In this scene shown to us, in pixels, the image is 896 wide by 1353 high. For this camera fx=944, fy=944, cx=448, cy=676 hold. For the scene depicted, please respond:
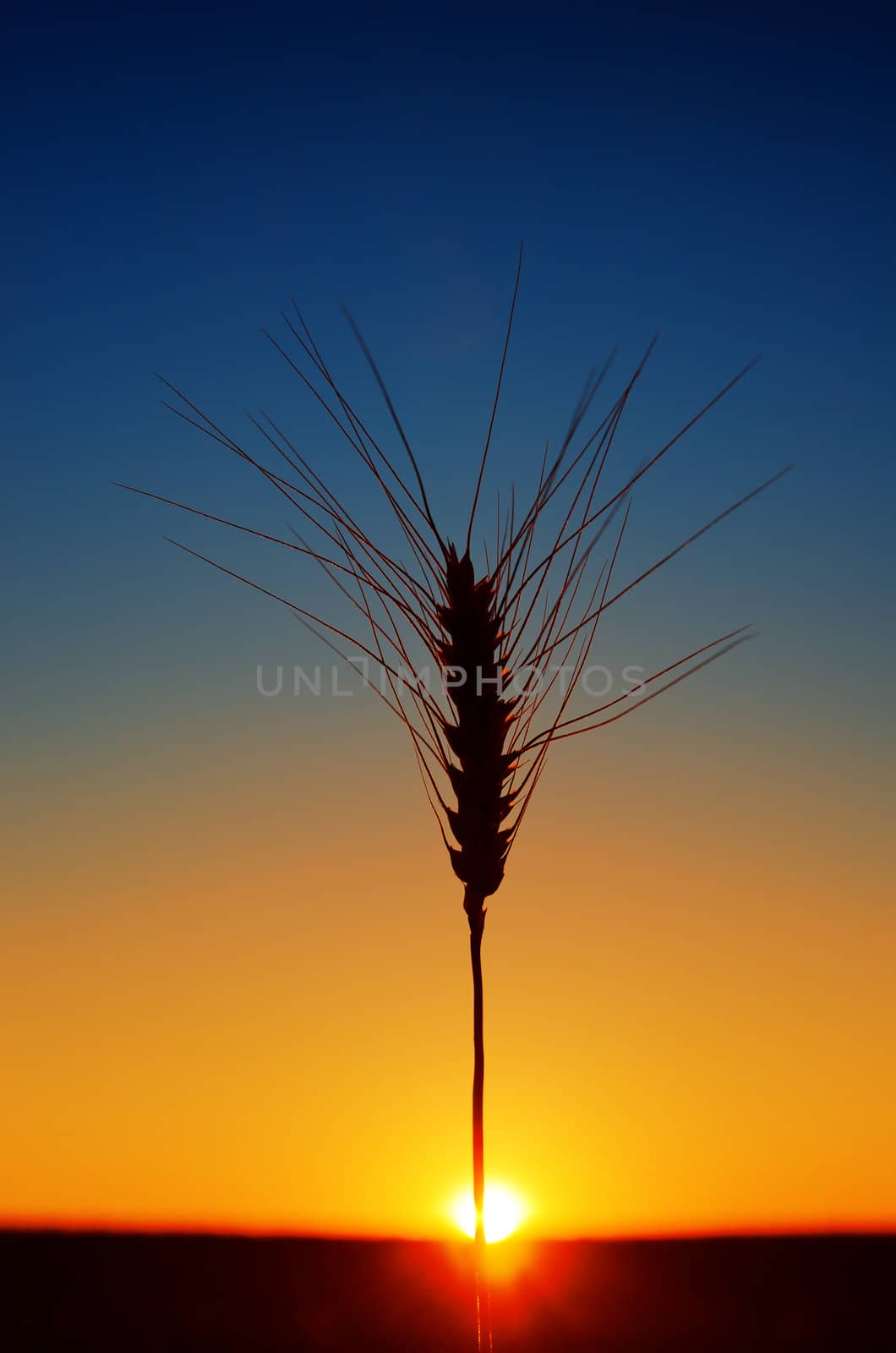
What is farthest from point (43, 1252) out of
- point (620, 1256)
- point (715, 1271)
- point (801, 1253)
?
point (801, 1253)

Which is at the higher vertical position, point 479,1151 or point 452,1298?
point 479,1151

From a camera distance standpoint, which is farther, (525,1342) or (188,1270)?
(188,1270)

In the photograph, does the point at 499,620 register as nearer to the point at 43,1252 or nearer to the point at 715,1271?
the point at 715,1271

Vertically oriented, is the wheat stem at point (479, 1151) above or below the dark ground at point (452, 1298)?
above

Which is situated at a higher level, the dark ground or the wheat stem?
the wheat stem

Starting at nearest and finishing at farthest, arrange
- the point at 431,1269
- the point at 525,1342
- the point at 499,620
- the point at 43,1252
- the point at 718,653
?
the point at 718,653
the point at 499,620
the point at 525,1342
the point at 431,1269
the point at 43,1252

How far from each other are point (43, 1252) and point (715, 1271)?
1.77m

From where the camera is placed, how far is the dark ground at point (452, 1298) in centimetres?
218

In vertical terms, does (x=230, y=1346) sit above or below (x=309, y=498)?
below

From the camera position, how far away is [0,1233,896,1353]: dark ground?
2.18 metres

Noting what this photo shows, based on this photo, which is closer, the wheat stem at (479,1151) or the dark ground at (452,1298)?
the wheat stem at (479,1151)

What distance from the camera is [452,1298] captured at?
7.44 feet

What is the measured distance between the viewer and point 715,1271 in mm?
2338

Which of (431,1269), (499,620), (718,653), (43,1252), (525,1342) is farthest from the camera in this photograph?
(43,1252)
